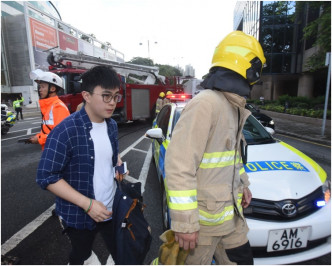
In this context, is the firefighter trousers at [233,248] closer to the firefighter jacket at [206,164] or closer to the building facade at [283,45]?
the firefighter jacket at [206,164]

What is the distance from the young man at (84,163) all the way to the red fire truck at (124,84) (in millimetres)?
5547

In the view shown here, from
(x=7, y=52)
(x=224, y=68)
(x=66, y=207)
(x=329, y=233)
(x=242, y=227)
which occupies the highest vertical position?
(x=7, y=52)

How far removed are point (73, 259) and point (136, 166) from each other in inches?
138

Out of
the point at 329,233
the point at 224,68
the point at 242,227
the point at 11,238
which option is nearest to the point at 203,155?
the point at 224,68

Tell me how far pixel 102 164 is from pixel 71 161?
21 centimetres

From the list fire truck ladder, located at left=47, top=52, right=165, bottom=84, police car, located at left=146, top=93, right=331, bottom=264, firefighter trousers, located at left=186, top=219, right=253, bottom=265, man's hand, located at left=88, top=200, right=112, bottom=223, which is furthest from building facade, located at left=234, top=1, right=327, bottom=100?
man's hand, located at left=88, top=200, right=112, bottom=223

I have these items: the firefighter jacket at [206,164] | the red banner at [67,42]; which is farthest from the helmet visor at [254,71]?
the red banner at [67,42]

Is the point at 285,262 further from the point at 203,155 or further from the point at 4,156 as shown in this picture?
the point at 4,156

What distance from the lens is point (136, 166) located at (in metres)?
5.12

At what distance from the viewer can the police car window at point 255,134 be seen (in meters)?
2.99

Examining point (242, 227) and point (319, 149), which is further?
point (319, 149)

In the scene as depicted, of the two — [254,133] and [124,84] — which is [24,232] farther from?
[124,84]

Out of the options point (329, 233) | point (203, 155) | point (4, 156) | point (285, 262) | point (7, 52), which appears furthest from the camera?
point (7, 52)

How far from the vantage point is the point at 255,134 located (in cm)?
313
